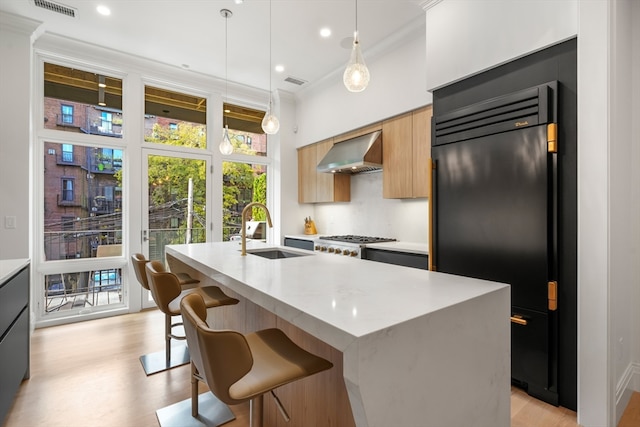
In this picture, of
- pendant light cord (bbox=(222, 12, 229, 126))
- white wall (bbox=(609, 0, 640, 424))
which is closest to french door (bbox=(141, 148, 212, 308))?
pendant light cord (bbox=(222, 12, 229, 126))

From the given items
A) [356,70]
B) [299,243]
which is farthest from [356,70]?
[299,243]

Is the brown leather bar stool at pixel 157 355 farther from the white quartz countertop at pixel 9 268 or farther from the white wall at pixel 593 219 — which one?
the white wall at pixel 593 219

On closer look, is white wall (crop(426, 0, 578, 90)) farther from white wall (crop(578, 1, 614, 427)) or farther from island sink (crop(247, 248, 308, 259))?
island sink (crop(247, 248, 308, 259))

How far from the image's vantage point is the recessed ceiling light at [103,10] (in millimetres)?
3006

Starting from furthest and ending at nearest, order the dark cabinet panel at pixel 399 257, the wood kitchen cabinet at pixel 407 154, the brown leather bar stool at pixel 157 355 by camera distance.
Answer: the wood kitchen cabinet at pixel 407 154
the dark cabinet panel at pixel 399 257
the brown leather bar stool at pixel 157 355

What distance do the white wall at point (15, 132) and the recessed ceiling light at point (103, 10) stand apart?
760mm

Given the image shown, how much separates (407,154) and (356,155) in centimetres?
61

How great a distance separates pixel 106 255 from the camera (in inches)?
159

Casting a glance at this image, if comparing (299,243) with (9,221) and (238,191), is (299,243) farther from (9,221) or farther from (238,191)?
(9,221)

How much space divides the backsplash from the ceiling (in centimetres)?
163

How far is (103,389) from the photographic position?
2338 mm

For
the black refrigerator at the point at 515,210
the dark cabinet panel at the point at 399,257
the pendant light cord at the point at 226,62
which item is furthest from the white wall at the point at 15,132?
the black refrigerator at the point at 515,210

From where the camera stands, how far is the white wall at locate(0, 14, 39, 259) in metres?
3.16

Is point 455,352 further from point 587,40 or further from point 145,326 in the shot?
point 145,326
